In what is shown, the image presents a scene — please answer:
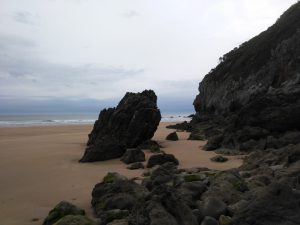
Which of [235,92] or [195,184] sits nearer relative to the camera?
[195,184]

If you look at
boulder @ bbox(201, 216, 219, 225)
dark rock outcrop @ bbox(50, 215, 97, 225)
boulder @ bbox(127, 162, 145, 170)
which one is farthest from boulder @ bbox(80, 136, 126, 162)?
boulder @ bbox(201, 216, 219, 225)

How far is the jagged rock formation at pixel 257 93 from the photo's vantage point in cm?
1791

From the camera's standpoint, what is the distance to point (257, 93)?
1318 inches

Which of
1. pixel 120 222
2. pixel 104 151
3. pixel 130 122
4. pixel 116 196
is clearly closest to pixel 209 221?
pixel 120 222

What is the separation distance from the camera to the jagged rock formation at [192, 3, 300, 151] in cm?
1791

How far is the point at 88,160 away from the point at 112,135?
4742mm

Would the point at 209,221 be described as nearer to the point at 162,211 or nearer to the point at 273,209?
the point at 162,211

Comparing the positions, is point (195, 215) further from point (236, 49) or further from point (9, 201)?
point (236, 49)

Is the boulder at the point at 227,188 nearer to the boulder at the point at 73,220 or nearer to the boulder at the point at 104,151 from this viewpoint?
the boulder at the point at 73,220

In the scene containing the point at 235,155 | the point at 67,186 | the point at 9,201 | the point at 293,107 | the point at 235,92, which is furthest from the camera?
the point at 235,92

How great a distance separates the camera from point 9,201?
1040cm

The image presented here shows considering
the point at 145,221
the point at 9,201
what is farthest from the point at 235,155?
the point at 145,221

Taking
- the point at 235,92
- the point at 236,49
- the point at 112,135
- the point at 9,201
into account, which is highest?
the point at 236,49

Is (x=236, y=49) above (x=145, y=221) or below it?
above
